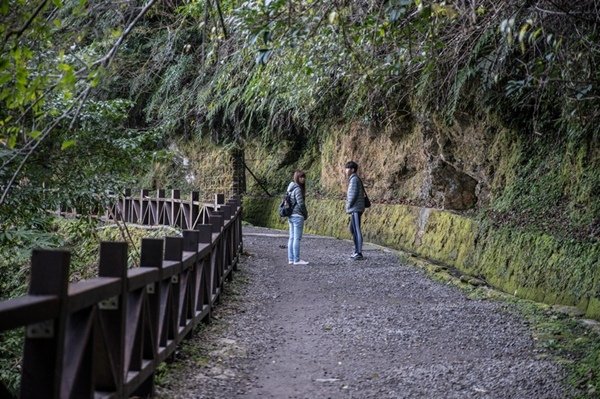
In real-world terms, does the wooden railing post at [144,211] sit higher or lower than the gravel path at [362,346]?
higher

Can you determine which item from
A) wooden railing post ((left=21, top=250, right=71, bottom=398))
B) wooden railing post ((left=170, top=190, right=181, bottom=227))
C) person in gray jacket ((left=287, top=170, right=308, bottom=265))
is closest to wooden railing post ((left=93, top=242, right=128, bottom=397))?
wooden railing post ((left=21, top=250, right=71, bottom=398))

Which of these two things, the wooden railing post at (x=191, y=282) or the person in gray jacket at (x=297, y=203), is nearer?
the wooden railing post at (x=191, y=282)

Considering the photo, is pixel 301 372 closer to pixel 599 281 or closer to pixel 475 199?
pixel 599 281

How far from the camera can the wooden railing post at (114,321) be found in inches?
157

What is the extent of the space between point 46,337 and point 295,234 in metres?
9.67

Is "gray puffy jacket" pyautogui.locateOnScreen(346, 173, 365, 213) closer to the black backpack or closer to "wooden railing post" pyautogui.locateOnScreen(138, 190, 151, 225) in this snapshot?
the black backpack

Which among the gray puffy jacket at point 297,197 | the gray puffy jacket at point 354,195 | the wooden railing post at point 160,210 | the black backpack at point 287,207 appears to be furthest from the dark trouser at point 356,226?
the wooden railing post at point 160,210

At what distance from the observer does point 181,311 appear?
628cm

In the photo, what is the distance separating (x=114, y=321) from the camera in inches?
161

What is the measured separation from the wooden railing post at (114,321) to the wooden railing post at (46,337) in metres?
0.83

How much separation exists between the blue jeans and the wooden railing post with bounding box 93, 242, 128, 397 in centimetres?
848

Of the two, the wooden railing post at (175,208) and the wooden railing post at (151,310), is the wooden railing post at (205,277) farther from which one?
the wooden railing post at (175,208)

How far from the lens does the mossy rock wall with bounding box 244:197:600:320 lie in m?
8.51

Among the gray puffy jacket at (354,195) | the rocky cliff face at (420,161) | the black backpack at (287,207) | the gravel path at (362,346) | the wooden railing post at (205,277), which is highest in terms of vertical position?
the rocky cliff face at (420,161)
